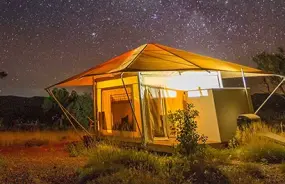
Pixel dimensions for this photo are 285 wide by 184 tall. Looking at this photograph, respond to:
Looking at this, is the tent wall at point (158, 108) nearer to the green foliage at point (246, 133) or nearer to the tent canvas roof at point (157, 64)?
the tent canvas roof at point (157, 64)

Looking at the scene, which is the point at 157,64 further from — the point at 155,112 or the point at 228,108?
the point at 228,108

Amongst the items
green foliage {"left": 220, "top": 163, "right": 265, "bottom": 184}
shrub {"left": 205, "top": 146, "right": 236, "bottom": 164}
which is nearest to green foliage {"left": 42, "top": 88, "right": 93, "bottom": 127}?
shrub {"left": 205, "top": 146, "right": 236, "bottom": 164}

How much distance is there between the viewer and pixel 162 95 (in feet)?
34.3

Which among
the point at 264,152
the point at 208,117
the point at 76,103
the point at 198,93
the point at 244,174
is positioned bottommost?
the point at 244,174

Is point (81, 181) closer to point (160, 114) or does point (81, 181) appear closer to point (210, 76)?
point (160, 114)

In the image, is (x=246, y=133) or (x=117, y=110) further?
(x=117, y=110)

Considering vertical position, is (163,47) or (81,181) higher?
(163,47)

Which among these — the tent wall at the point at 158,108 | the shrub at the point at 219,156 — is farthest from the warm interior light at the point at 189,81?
the shrub at the point at 219,156

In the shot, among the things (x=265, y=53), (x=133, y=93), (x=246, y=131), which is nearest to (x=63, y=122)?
(x=265, y=53)

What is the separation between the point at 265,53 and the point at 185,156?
19413 millimetres

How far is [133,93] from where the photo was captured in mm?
10344

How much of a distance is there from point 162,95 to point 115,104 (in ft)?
6.33

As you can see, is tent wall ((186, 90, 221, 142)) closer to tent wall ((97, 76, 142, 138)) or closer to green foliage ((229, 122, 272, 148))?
green foliage ((229, 122, 272, 148))

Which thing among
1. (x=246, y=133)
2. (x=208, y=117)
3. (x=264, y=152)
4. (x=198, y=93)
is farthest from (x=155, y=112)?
(x=264, y=152)
